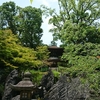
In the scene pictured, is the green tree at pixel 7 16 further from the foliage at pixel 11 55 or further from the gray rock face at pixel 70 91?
the gray rock face at pixel 70 91

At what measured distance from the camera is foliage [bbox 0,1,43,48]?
26875 millimetres

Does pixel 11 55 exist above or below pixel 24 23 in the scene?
below

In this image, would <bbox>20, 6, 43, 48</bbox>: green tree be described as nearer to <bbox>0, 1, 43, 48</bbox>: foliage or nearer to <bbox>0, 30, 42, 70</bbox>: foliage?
<bbox>0, 1, 43, 48</bbox>: foliage

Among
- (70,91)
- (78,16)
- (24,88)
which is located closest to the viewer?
(70,91)

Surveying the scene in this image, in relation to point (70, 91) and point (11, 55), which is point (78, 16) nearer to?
point (11, 55)

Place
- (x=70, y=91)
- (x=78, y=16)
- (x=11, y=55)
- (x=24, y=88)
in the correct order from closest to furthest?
(x=70, y=91) → (x=24, y=88) → (x=11, y=55) → (x=78, y=16)

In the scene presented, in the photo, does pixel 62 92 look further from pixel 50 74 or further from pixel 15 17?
pixel 15 17

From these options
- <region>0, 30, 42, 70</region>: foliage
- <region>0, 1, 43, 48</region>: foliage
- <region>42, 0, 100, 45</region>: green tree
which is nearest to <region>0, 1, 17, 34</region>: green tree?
<region>0, 1, 43, 48</region>: foliage

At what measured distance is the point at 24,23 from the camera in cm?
2698

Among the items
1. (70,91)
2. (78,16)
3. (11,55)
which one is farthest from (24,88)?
(78,16)

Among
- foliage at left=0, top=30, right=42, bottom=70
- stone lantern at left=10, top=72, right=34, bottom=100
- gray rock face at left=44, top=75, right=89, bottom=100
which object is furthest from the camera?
foliage at left=0, top=30, right=42, bottom=70

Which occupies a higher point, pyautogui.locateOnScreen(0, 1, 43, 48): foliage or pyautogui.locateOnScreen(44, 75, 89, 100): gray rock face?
pyautogui.locateOnScreen(0, 1, 43, 48): foliage

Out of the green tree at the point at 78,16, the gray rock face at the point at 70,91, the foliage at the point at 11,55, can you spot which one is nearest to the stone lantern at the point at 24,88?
the gray rock face at the point at 70,91

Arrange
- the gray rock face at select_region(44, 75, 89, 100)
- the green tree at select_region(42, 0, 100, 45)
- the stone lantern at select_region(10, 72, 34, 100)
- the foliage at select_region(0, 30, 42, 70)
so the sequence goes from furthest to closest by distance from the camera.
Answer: the green tree at select_region(42, 0, 100, 45) < the foliage at select_region(0, 30, 42, 70) < the stone lantern at select_region(10, 72, 34, 100) < the gray rock face at select_region(44, 75, 89, 100)
